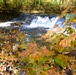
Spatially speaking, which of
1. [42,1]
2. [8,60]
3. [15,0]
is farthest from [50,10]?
[8,60]

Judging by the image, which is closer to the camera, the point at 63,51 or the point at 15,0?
the point at 63,51

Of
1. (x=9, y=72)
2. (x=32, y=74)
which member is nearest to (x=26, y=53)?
(x=32, y=74)

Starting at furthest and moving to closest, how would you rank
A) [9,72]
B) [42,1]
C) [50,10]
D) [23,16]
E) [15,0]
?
1. [42,1]
2. [50,10]
3. [15,0]
4. [23,16]
5. [9,72]

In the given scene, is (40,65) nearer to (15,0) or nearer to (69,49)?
(69,49)

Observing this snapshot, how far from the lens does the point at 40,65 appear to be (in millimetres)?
1882

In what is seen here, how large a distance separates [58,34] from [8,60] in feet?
5.69

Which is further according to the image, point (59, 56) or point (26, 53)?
point (26, 53)

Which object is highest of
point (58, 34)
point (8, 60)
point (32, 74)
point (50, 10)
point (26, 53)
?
point (58, 34)

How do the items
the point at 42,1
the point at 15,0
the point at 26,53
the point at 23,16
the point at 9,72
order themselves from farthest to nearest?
the point at 42,1 < the point at 15,0 < the point at 23,16 < the point at 9,72 < the point at 26,53

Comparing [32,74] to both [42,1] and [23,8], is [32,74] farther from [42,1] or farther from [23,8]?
[42,1]

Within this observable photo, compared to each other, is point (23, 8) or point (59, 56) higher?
point (59, 56)

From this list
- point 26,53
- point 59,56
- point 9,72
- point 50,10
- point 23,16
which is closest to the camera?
point 59,56

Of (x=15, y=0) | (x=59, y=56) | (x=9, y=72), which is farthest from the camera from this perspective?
(x=15, y=0)

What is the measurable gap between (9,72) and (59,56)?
1750mm
